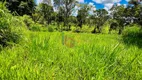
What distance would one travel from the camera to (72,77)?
222 cm

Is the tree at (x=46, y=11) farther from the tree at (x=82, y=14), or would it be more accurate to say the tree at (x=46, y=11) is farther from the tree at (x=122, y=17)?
the tree at (x=122, y=17)

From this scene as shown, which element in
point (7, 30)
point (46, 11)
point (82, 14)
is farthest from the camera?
point (82, 14)

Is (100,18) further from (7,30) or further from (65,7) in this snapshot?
(7,30)

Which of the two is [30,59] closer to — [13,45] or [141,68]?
[13,45]

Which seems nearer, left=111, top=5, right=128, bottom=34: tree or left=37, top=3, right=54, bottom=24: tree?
left=111, top=5, right=128, bottom=34: tree

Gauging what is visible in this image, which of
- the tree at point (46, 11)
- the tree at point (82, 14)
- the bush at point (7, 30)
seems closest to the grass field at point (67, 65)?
the bush at point (7, 30)

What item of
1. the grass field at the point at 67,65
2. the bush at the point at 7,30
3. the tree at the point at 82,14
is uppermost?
the tree at the point at 82,14

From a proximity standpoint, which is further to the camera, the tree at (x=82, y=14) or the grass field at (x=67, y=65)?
the tree at (x=82, y=14)

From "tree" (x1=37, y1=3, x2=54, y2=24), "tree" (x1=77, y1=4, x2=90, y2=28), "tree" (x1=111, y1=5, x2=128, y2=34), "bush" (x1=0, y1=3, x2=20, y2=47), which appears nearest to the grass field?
"bush" (x1=0, y1=3, x2=20, y2=47)

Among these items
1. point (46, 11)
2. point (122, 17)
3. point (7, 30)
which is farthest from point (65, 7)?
point (7, 30)

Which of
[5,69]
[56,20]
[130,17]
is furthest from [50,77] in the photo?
[56,20]

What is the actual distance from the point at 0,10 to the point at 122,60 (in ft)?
8.30

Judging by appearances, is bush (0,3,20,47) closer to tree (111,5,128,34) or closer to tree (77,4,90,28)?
tree (111,5,128,34)

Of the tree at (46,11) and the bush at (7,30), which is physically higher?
the tree at (46,11)
